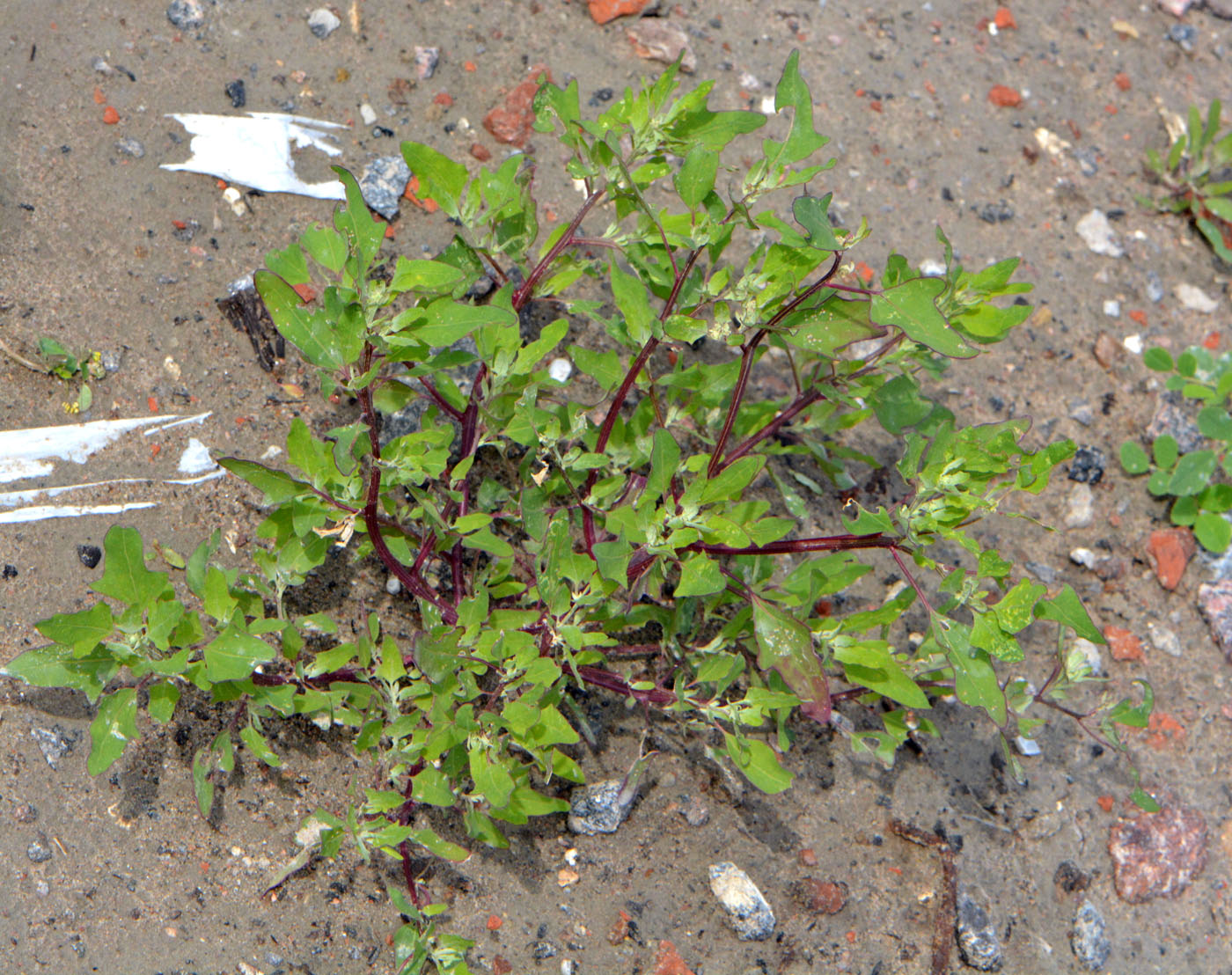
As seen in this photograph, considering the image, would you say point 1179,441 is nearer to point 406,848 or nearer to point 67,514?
point 406,848

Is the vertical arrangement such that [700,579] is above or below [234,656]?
above

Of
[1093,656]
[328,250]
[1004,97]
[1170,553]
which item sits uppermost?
[1004,97]

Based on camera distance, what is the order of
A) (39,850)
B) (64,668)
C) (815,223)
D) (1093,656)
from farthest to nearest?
1. (1093,656)
2. (39,850)
3. (64,668)
4. (815,223)

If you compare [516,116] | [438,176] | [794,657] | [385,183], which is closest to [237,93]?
[385,183]

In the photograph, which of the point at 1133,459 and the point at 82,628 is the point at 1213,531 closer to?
the point at 1133,459

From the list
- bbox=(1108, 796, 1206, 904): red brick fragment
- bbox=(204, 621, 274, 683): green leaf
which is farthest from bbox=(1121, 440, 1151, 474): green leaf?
bbox=(204, 621, 274, 683): green leaf

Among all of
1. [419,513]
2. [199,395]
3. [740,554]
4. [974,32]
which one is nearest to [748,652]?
[740,554]

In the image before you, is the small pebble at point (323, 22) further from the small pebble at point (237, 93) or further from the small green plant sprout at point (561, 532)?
the small green plant sprout at point (561, 532)
